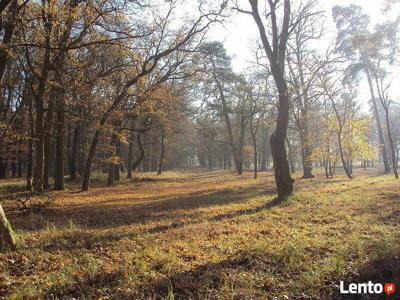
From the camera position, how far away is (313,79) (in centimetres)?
2781

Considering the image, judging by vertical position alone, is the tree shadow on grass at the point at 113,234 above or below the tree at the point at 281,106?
below

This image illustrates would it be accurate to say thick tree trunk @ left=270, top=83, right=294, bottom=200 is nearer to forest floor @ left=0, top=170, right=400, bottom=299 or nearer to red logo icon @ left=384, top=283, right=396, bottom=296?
forest floor @ left=0, top=170, right=400, bottom=299

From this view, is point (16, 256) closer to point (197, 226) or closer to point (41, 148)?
point (197, 226)

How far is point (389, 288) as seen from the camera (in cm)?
524

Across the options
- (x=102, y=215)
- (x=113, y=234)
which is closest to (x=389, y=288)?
(x=113, y=234)

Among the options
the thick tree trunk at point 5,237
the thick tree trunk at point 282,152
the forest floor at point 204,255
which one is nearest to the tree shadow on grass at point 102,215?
the forest floor at point 204,255

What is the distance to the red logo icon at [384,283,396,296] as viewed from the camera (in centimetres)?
516

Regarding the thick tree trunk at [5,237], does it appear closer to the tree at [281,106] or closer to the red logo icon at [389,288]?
the red logo icon at [389,288]

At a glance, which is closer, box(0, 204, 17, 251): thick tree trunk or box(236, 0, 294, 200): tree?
box(0, 204, 17, 251): thick tree trunk

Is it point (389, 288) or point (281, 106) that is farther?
point (281, 106)

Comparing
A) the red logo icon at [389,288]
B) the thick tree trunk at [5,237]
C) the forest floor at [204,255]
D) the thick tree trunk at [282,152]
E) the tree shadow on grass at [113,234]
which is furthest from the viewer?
the thick tree trunk at [282,152]

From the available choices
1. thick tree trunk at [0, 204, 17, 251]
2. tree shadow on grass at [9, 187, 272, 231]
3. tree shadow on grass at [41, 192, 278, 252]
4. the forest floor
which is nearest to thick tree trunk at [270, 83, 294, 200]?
tree shadow on grass at [9, 187, 272, 231]

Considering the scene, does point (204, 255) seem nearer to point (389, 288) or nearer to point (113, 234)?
point (113, 234)

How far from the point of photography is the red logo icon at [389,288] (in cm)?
516
